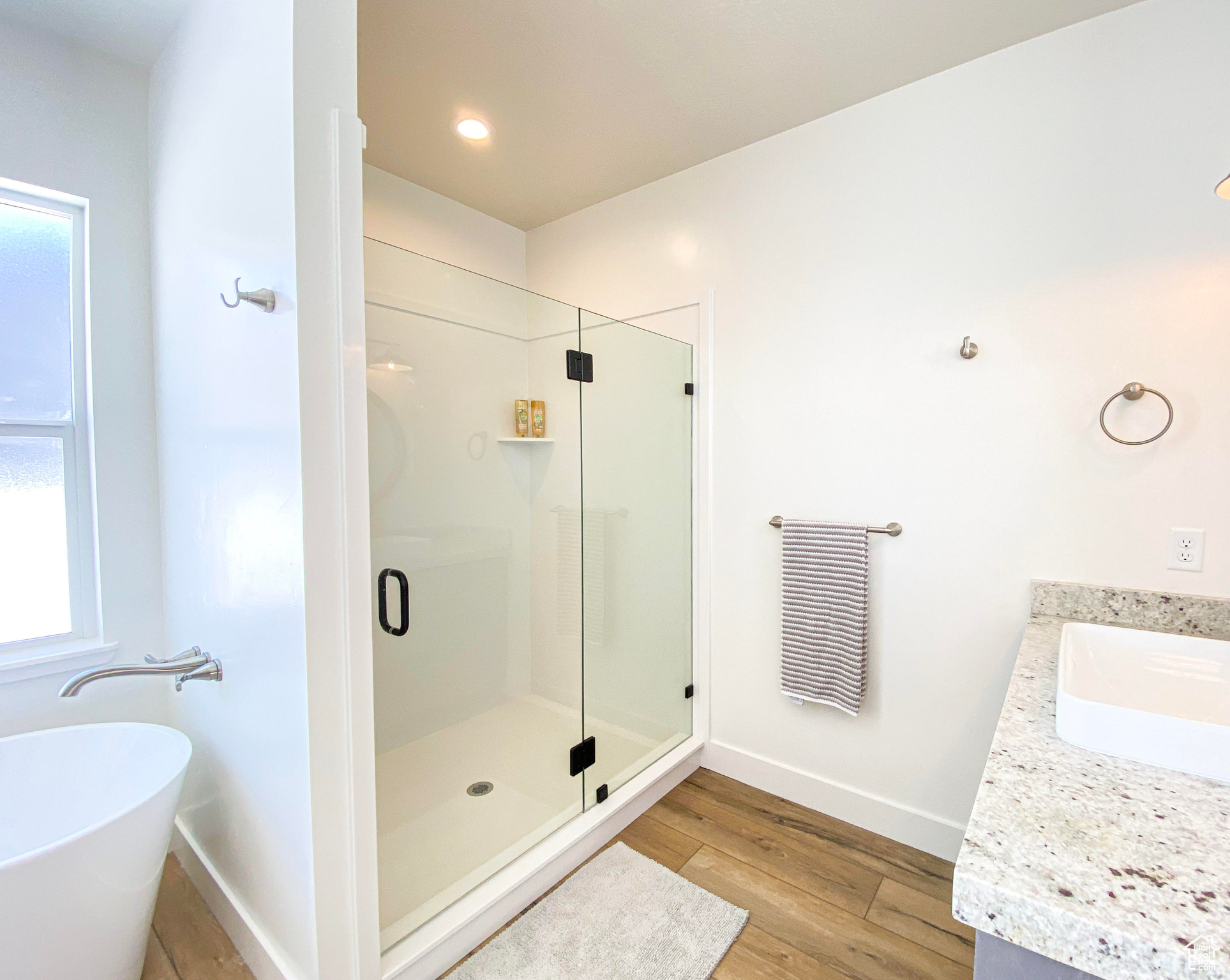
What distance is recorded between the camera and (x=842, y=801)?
6.65ft

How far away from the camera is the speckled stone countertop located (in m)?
0.51

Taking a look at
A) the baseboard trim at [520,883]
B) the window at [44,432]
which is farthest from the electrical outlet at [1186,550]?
the window at [44,432]

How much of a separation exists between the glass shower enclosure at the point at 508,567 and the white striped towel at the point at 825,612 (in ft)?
1.60

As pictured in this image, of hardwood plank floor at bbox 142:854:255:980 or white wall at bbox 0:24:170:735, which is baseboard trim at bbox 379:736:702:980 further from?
white wall at bbox 0:24:170:735

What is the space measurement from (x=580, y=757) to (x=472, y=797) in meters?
0.38

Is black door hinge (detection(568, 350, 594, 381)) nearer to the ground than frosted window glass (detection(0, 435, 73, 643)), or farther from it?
farther from it

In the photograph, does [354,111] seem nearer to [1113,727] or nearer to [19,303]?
[19,303]

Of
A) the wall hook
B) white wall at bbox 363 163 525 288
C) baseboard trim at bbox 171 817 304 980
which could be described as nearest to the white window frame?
baseboard trim at bbox 171 817 304 980

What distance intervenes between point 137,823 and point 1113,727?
182 centimetres

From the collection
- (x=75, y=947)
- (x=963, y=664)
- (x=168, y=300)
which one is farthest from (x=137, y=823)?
(x=963, y=664)

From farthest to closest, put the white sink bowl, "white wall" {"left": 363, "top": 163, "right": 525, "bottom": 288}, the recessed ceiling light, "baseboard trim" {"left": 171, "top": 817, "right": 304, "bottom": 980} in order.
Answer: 1. "white wall" {"left": 363, "top": 163, "right": 525, "bottom": 288}
2. the recessed ceiling light
3. "baseboard trim" {"left": 171, "top": 817, "right": 304, "bottom": 980}
4. the white sink bowl

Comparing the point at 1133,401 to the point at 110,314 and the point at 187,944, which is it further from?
the point at 110,314

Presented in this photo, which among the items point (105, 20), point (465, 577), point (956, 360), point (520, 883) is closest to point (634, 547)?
point (465, 577)

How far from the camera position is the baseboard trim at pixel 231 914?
51.0 inches
